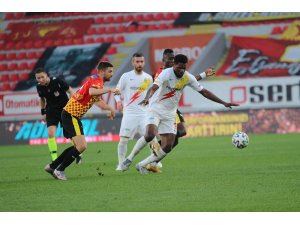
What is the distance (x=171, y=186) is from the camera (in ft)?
36.5

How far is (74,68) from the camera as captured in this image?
3244 centimetres

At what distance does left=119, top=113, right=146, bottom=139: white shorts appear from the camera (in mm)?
14664

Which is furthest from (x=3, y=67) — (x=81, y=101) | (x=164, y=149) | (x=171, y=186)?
(x=171, y=186)

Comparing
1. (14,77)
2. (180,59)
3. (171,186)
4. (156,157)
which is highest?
(14,77)

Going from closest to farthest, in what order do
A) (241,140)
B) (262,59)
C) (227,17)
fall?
(241,140), (262,59), (227,17)

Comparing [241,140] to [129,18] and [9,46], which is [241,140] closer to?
[129,18]

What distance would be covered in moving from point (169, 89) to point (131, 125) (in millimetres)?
2134

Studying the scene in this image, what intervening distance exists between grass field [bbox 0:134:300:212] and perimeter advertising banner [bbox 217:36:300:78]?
39.1 ft

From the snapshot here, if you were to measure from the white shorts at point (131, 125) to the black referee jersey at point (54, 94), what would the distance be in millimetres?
1342

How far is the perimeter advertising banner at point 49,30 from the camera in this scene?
33.6 meters

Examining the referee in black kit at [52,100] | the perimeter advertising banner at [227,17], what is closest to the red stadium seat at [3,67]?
the perimeter advertising banner at [227,17]

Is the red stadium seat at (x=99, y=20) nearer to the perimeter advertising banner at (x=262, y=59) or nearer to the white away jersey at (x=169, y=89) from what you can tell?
the perimeter advertising banner at (x=262, y=59)
